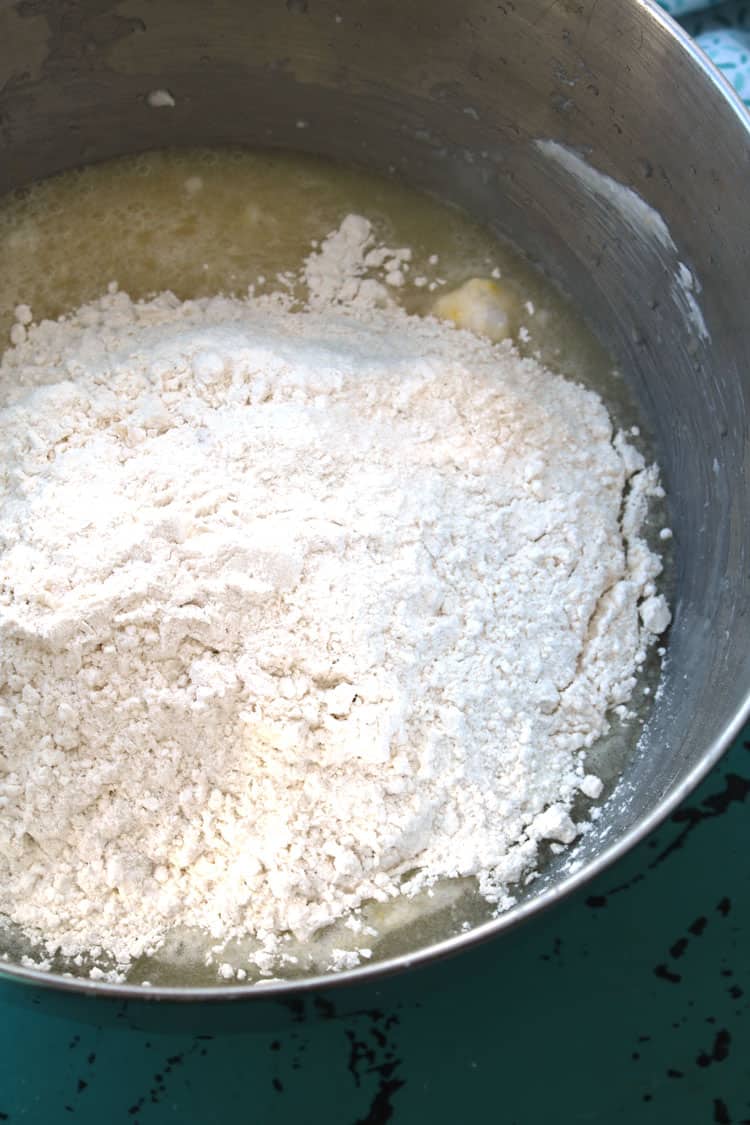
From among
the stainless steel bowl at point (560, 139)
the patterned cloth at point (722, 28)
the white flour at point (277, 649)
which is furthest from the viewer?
the patterned cloth at point (722, 28)

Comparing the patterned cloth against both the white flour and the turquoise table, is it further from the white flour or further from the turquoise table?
the turquoise table

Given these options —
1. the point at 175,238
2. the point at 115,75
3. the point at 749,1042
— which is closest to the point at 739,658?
the point at 749,1042

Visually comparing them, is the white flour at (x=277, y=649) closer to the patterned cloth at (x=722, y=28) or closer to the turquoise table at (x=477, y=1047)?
the turquoise table at (x=477, y=1047)

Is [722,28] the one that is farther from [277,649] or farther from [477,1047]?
[477,1047]

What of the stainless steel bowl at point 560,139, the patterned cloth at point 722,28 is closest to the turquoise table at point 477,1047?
the stainless steel bowl at point 560,139

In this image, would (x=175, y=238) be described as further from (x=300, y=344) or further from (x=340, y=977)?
(x=340, y=977)

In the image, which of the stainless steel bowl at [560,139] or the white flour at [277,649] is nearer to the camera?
the white flour at [277,649]

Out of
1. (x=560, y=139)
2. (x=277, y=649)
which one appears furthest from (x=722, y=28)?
(x=277, y=649)
